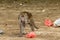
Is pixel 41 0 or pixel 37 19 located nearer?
pixel 37 19

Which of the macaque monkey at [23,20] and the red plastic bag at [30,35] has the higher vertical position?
the macaque monkey at [23,20]

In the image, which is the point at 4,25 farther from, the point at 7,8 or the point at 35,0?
the point at 35,0

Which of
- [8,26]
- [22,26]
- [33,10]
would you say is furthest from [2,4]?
[22,26]

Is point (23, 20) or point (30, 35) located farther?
point (23, 20)

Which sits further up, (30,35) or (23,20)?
(23,20)

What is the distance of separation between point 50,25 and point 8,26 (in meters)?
1.44

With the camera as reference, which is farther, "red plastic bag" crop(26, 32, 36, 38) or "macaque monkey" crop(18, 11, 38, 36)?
A: "macaque monkey" crop(18, 11, 38, 36)

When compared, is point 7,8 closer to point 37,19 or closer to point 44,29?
point 37,19

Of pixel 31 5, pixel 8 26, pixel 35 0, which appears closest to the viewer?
pixel 8 26

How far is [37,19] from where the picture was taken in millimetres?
13141

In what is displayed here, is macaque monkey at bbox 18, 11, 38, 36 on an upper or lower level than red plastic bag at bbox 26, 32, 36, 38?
upper

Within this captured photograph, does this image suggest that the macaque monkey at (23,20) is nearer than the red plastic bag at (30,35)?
No

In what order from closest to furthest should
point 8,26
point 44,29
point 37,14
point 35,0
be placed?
point 44,29 < point 8,26 < point 37,14 < point 35,0

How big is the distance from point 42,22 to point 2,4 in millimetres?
4746
